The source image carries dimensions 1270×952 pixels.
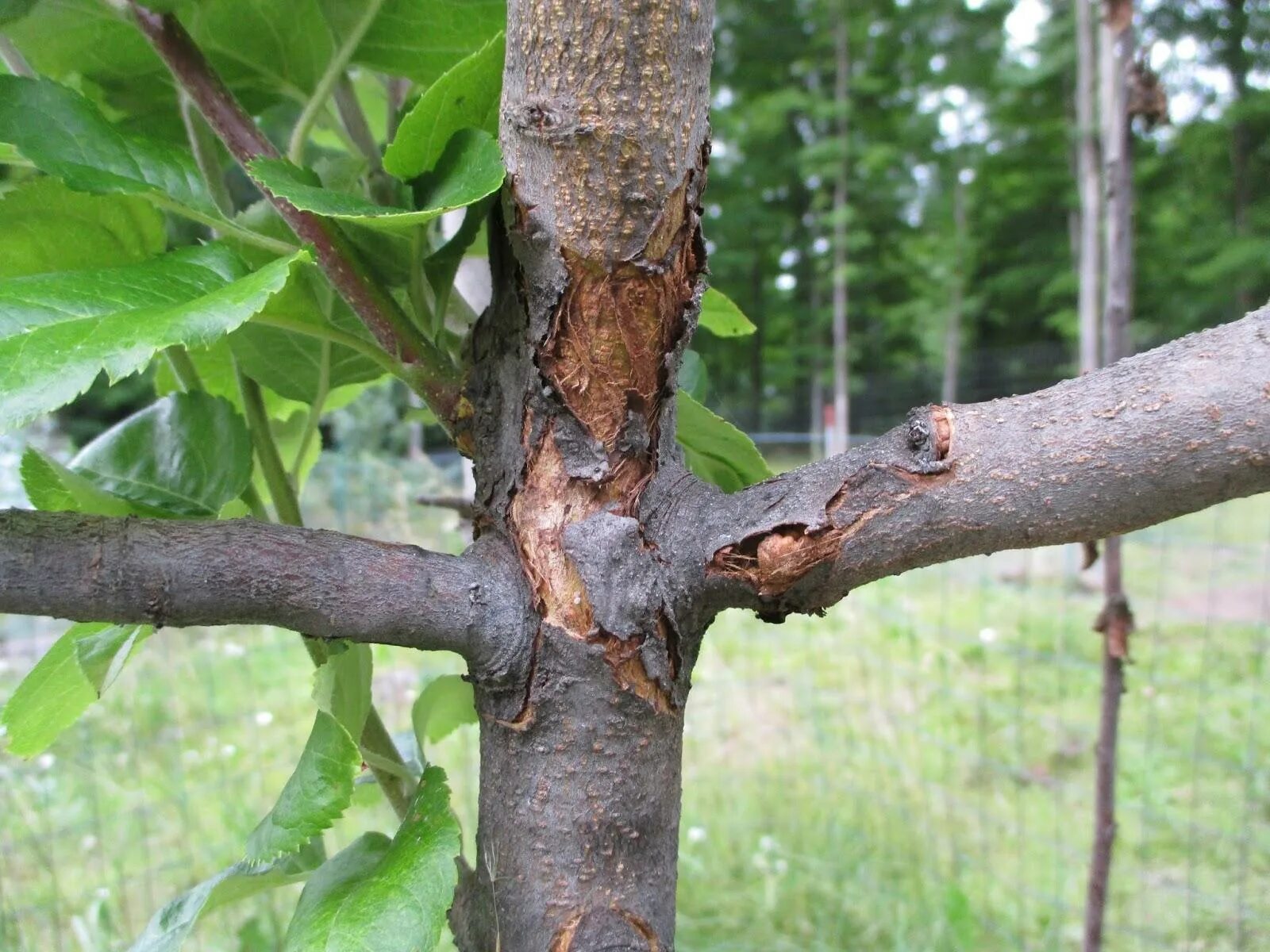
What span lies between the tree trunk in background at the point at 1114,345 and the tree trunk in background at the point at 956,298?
11038 mm

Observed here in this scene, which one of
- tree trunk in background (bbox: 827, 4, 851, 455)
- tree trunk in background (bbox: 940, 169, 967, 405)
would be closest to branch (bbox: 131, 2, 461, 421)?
tree trunk in background (bbox: 827, 4, 851, 455)

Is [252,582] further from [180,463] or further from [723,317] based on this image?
[723,317]

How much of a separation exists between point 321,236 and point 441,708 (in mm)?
279

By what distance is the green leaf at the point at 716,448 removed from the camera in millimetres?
477

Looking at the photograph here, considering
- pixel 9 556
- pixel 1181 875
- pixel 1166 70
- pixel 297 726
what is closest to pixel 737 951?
pixel 1181 875

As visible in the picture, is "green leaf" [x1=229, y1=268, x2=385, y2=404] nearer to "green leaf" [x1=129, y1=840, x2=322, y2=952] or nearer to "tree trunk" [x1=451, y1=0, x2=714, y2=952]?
"tree trunk" [x1=451, y1=0, x2=714, y2=952]

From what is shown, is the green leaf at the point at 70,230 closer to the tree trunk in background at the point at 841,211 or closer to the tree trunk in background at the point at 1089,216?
the tree trunk in background at the point at 1089,216

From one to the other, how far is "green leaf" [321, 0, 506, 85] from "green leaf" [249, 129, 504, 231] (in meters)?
0.11

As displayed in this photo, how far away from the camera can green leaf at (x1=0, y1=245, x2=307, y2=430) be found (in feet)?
0.92

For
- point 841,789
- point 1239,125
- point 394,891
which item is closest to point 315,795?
point 394,891

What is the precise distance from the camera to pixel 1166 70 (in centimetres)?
1159

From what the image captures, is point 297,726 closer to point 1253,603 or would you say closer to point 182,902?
point 182,902

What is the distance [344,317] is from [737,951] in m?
1.25

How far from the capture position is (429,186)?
0.42m
